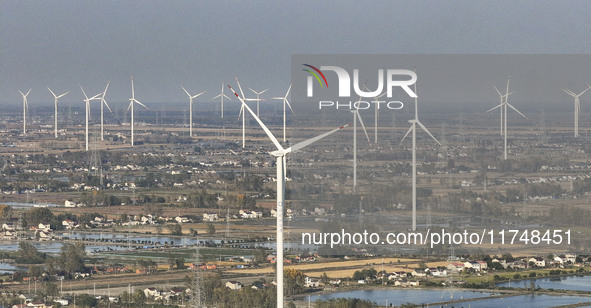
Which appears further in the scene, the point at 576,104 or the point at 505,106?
the point at 576,104

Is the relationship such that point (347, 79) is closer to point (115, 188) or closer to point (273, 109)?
point (115, 188)

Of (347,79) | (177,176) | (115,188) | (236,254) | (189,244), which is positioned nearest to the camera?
(347,79)

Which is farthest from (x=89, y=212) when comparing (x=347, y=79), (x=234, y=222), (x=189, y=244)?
(x=347, y=79)

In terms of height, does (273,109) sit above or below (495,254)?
above

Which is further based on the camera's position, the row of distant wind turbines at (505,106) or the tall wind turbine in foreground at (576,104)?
the tall wind turbine in foreground at (576,104)

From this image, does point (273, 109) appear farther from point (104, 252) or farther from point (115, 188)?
point (104, 252)

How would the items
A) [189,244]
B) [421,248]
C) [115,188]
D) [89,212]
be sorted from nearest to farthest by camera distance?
[421,248]
[189,244]
[89,212]
[115,188]

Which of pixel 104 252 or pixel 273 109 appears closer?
pixel 104 252

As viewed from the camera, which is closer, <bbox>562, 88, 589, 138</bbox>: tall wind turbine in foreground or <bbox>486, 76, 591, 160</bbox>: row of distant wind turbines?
<bbox>486, 76, 591, 160</bbox>: row of distant wind turbines

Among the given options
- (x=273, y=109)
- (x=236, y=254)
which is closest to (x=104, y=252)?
(x=236, y=254)
